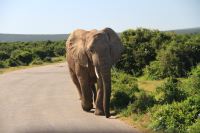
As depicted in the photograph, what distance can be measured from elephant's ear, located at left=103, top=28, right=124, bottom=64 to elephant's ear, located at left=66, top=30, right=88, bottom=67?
951mm

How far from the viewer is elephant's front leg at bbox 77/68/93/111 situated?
598 inches

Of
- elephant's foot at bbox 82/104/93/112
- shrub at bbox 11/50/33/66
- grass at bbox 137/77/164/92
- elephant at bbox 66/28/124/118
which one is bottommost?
shrub at bbox 11/50/33/66

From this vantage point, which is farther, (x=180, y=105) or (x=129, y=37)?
(x=129, y=37)

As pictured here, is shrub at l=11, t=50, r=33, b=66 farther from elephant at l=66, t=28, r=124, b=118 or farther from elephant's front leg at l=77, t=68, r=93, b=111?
elephant's front leg at l=77, t=68, r=93, b=111

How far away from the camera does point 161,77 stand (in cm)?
2398

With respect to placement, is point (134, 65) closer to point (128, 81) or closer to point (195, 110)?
point (128, 81)

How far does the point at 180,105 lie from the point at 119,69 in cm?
1498

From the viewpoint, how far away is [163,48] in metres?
25.7

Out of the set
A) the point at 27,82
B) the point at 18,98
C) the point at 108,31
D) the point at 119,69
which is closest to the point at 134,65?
the point at 119,69

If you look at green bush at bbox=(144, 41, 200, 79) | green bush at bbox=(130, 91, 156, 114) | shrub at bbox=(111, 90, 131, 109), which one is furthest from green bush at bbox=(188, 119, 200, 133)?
green bush at bbox=(144, 41, 200, 79)

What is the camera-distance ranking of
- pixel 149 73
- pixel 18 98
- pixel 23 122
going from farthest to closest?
1. pixel 149 73
2. pixel 18 98
3. pixel 23 122

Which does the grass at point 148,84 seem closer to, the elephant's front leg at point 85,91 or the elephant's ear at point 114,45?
the elephant's front leg at point 85,91

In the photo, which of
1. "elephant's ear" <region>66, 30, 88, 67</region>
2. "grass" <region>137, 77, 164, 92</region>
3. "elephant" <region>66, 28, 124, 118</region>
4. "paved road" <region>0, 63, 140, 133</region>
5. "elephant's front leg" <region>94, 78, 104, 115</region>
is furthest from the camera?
"grass" <region>137, 77, 164, 92</region>

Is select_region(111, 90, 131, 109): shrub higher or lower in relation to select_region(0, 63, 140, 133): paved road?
higher
